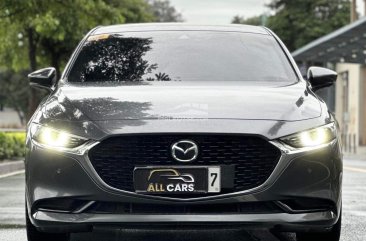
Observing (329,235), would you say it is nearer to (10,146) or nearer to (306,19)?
(10,146)

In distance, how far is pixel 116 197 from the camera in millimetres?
4328

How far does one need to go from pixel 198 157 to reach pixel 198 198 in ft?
0.72

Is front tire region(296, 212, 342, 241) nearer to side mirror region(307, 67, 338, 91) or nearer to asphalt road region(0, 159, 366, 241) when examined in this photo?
asphalt road region(0, 159, 366, 241)

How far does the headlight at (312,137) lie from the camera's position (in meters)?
4.39

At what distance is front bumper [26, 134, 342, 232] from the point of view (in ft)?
14.2

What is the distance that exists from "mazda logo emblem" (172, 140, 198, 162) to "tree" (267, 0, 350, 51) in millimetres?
53650

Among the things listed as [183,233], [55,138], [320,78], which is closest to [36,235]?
[55,138]

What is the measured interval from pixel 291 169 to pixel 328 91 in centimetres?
4364

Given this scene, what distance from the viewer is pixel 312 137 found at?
448cm

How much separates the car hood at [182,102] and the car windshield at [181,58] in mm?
335

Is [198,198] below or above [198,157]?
below

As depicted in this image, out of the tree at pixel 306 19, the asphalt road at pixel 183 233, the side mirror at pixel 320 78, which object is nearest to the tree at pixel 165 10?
the tree at pixel 306 19

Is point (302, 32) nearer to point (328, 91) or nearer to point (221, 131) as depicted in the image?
point (328, 91)

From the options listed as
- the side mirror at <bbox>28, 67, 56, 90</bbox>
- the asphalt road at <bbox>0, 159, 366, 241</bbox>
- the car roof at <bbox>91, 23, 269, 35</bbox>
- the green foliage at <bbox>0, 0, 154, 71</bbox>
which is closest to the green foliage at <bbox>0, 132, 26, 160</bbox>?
the green foliage at <bbox>0, 0, 154, 71</bbox>
